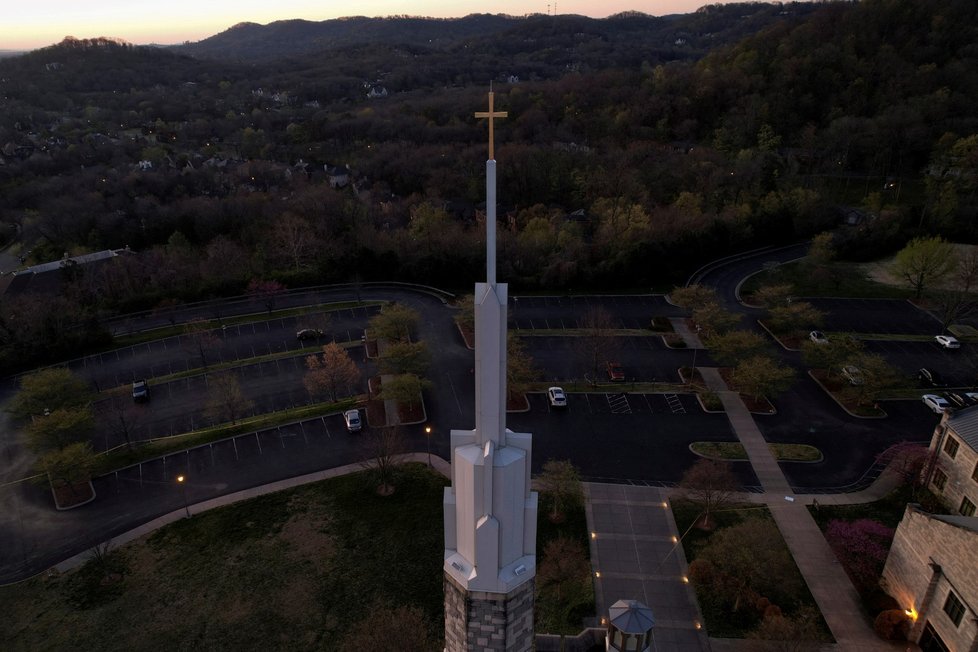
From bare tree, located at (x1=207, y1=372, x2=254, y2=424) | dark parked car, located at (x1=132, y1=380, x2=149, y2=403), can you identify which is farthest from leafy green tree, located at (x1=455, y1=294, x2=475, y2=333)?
dark parked car, located at (x1=132, y1=380, x2=149, y2=403)

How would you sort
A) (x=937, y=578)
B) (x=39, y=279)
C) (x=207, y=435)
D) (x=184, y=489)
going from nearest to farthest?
(x=937, y=578) → (x=184, y=489) → (x=207, y=435) → (x=39, y=279)

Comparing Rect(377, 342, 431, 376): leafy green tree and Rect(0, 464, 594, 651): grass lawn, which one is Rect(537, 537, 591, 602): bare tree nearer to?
Rect(0, 464, 594, 651): grass lawn

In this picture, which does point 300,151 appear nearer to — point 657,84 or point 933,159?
point 657,84

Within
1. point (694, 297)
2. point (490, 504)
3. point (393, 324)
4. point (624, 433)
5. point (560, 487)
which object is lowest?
point (624, 433)

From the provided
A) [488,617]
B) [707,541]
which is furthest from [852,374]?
[488,617]

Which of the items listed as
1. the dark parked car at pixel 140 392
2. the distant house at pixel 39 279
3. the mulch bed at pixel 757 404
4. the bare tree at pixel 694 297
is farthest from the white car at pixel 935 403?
the distant house at pixel 39 279

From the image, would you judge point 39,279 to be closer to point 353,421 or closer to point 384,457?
point 353,421

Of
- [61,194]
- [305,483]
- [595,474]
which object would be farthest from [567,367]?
[61,194]
